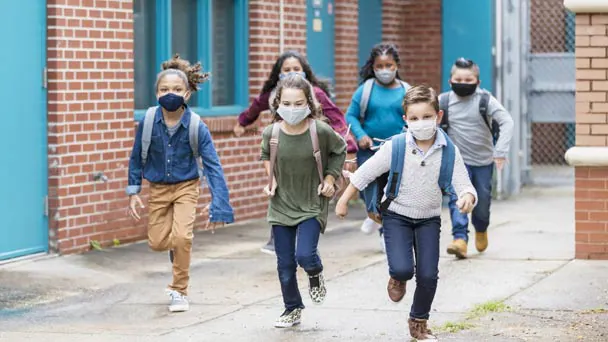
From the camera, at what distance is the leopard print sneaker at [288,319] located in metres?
8.33

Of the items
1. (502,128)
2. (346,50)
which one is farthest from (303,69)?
(346,50)

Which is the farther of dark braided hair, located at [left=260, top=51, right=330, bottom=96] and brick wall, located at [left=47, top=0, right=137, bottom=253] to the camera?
brick wall, located at [left=47, top=0, right=137, bottom=253]

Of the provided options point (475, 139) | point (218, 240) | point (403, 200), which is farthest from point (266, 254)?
point (403, 200)

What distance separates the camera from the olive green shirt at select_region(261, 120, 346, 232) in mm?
8359

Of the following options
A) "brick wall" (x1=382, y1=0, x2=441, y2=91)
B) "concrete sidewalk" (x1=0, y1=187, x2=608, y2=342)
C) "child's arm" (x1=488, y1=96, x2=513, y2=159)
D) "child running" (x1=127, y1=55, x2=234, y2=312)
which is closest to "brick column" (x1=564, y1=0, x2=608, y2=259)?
"concrete sidewalk" (x1=0, y1=187, x2=608, y2=342)

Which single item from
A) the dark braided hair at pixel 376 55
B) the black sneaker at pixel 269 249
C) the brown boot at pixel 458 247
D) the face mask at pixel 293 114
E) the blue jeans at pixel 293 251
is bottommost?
the black sneaker at pixel 269 249

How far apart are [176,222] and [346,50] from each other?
7.31m

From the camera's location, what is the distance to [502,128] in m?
10.9

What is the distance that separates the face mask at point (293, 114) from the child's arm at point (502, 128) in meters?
2.84

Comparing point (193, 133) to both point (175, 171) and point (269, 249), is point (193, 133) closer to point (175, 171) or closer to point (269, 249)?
point (175, 171)

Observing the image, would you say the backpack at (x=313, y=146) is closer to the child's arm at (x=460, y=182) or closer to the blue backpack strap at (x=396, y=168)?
the blue backpack strap at (x=396, y=168)

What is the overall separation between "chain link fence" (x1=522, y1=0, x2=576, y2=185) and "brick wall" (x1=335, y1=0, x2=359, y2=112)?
203 centimetres

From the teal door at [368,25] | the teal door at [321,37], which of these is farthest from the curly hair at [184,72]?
the teal door at [368,25]

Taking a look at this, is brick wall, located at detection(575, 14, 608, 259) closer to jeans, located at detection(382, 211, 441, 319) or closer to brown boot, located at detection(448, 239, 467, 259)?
brown boot, located at detection(448, 239, 467, 259)
